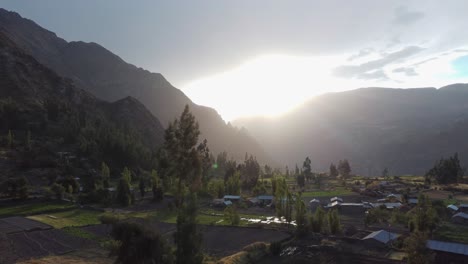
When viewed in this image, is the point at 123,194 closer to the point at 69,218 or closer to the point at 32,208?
the point at 32,208

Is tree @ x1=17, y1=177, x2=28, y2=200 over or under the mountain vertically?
under

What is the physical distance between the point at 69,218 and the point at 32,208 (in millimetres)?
10263

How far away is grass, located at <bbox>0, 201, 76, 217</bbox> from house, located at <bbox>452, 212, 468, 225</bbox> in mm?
70439

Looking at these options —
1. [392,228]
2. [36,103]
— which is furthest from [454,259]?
[36,103]

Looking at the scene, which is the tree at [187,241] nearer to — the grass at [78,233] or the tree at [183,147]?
the tree at [183,147]

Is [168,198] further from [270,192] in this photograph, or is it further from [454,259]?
[454,259]

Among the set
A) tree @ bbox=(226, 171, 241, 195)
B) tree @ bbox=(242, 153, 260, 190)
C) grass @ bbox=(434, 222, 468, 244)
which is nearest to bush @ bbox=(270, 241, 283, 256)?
grass @ bbox=(434, 222, 468, 244)

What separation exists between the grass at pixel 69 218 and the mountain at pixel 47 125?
3905 centimetres

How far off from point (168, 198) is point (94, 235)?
3949 cm

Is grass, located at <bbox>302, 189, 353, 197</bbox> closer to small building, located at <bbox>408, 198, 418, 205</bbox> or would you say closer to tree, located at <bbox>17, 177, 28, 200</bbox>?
small building, located at <bbox>408, 198, 418, 205</bbox>

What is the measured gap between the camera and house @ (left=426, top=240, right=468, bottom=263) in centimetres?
4284

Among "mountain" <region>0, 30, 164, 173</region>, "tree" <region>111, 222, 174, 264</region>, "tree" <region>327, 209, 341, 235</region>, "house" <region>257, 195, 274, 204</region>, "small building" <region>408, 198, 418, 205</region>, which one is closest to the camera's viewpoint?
"tree" <region>111, 222, 174, 264</region>

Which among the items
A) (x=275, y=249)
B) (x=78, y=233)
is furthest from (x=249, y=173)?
(x=275, y=249)

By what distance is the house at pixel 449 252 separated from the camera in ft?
141
